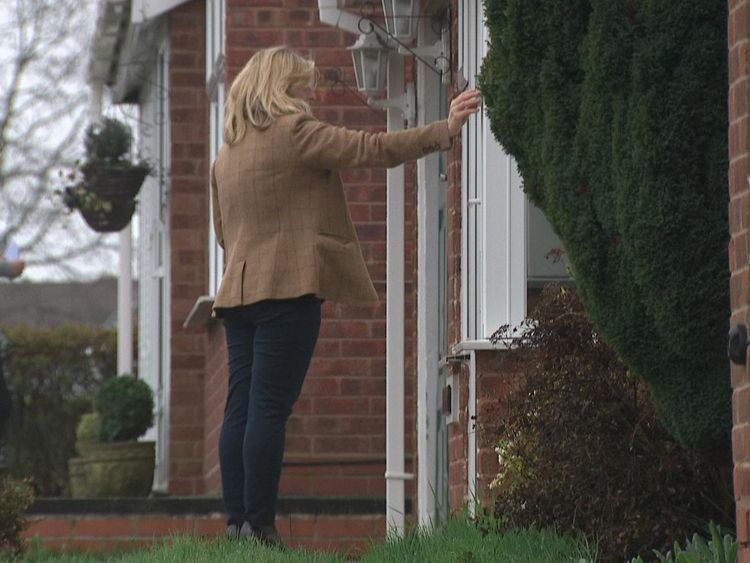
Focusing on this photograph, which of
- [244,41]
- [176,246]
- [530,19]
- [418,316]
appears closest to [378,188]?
[244,41]

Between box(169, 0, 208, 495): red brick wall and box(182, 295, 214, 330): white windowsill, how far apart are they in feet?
0.51

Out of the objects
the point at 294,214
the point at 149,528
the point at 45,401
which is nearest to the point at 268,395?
the point at 294,214

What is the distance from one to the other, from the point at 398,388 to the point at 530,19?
2.80 metres

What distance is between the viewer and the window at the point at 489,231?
7.21 meters

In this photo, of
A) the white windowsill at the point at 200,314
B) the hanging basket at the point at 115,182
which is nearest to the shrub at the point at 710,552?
the white windowsill at the point at 200,314

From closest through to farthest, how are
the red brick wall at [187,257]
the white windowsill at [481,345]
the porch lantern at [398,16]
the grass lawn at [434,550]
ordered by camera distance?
the grass lawn at [434,550] → the white windowsill at [481,345] → the porch lantern at [398,16] → the red brick wall at [187,257]

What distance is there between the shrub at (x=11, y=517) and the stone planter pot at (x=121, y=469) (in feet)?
16.4

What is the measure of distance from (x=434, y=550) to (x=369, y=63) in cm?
270

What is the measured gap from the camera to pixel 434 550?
6.20 m

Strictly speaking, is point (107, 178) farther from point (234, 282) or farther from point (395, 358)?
point (234, 282)

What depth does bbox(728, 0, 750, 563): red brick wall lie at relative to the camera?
4.56 metres

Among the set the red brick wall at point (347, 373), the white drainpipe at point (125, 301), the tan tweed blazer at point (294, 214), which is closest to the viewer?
the tan tweed blazer at point (294, 214)

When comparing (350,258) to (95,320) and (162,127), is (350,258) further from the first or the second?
(95,320)

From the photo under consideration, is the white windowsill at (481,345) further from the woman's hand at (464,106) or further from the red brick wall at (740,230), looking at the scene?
the red brick wall at (740,230)
